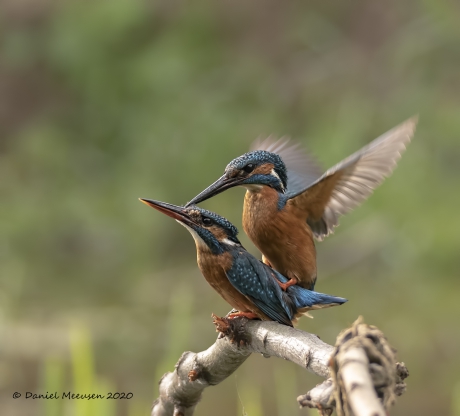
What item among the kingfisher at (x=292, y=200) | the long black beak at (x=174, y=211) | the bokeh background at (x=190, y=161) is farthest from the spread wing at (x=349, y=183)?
the bokeh background at (x=190, y=161)

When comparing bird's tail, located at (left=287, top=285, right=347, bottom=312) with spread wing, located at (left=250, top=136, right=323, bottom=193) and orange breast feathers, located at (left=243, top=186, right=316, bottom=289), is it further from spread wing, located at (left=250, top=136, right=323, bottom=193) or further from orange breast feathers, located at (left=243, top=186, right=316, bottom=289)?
spread wing, located at (left=250, top=136, right=323, bottom=193)

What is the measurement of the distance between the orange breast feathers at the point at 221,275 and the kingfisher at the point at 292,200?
95mm

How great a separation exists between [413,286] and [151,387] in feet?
4.38

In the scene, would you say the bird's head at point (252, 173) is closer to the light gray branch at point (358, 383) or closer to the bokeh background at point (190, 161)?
the light gray branch at point (358, 383)

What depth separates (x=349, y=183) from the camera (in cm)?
141

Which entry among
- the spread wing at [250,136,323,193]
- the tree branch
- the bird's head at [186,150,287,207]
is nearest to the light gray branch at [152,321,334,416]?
A: the tree branch

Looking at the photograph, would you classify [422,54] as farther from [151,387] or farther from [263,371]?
[151,387]

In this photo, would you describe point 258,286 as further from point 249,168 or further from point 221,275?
point 249,168

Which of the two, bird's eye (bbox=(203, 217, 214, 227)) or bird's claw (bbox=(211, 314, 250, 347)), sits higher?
bird's eye (bbox=(203, 217, 214, 227))

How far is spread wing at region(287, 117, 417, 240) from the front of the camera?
4.10ft

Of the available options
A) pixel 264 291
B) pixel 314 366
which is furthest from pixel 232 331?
pixel 314 366

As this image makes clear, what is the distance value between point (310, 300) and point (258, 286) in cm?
10

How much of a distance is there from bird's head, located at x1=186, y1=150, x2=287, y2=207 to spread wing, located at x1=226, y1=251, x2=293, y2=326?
13cm

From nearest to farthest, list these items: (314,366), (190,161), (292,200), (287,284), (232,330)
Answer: (314,366) < (232,330) < (287,284) < (292,200) < (190,161)
